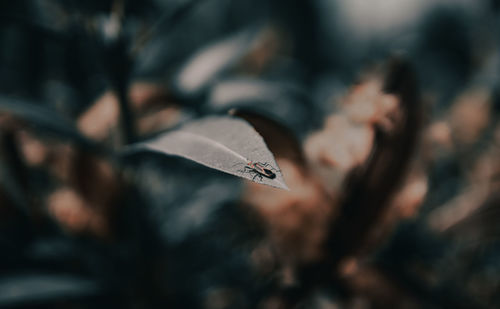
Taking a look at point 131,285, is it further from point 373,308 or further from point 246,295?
point 373,308

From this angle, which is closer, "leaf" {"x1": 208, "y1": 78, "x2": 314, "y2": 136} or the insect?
the insect

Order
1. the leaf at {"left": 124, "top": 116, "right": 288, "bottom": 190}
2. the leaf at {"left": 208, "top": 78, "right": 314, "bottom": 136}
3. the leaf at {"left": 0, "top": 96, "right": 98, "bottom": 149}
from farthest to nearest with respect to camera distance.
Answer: the leaf at {"left": 208, "top": 78, "right": 314, "bottom": 136}
the leaf at {"left": 0, "top": 96, "right": 98, "bottom": 149}
the leaf at {"left": 124, "top": 116, "right": 288, "bottom": 190}

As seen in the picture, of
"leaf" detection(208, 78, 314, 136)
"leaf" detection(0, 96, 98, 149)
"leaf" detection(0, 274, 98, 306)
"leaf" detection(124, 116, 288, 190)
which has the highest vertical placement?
"leaf" detection(208, 78, 314, 136)

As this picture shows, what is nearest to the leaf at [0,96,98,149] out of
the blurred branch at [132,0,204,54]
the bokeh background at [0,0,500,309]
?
the bokeh background at [0,0,500,309]

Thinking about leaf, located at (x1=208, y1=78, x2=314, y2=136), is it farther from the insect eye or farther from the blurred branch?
the insect eye

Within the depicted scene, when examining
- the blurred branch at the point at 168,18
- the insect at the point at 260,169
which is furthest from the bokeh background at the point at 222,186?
the insect at the point at 260,169

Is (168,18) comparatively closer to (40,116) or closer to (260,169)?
(40,116)

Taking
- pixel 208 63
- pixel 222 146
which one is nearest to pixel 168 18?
pixel 208 63
